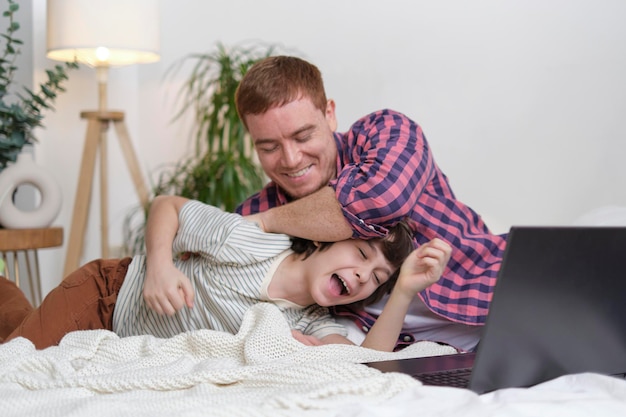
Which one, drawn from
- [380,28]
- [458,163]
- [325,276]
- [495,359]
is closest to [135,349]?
[325,276]

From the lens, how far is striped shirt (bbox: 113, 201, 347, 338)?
1680 mm

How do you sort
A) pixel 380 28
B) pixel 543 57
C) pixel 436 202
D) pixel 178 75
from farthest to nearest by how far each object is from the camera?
1. pixel 178 75
2. pixel 380 28
3. pixel 543 57
4. pixel 436 202

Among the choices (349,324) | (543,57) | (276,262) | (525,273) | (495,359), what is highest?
(543,57)

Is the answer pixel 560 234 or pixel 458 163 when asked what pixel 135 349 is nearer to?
pixel 560 234

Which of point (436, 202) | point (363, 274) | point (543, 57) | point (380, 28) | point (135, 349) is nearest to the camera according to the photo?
point (135, 349)

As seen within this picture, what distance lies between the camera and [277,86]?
1835mm

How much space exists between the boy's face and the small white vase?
183cm

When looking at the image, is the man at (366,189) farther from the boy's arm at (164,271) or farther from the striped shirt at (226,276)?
the boy's arm at (164,271)

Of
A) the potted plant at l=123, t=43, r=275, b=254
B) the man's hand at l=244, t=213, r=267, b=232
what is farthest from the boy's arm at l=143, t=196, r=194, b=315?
the potted plant at l=123, t=43, r=275, b=254

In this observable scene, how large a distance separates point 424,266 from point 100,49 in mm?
2521

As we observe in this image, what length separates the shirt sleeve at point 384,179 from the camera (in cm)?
160

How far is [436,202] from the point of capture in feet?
6.04

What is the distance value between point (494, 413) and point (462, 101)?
8.76 ft

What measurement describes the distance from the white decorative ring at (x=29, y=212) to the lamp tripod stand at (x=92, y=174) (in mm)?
484
